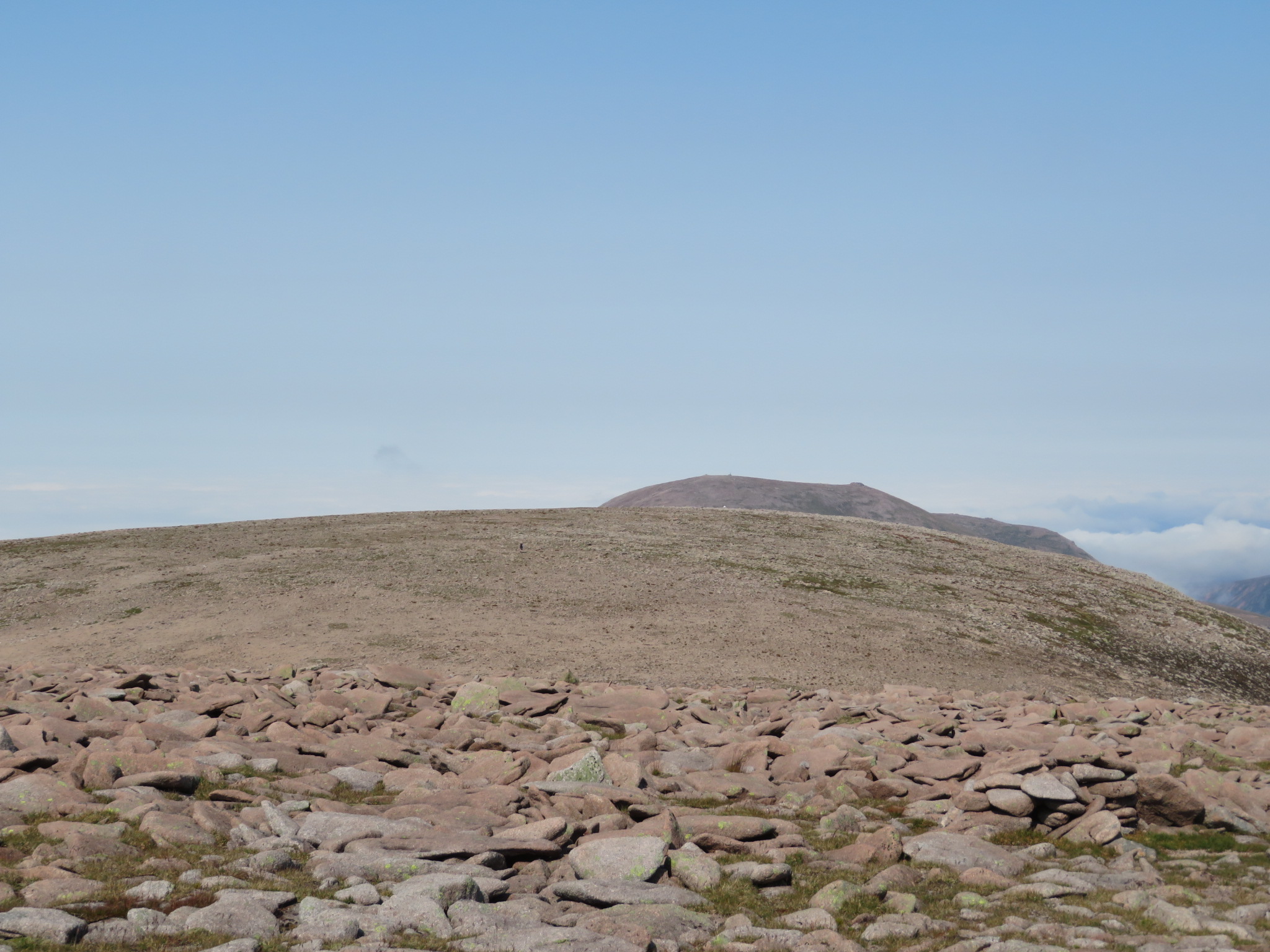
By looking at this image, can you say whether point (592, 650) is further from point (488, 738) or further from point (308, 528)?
point (308, 528)

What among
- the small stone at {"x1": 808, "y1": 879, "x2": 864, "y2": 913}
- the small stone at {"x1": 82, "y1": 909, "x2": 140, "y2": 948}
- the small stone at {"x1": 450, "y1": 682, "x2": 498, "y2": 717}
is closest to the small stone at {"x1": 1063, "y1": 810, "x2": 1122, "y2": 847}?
the small stone at {"x1": 808, "y1": 879, "x2": 864, "y2": 913}

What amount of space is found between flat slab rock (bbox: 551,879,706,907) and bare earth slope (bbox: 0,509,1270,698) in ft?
81.8

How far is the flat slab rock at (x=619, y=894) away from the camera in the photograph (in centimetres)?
1072

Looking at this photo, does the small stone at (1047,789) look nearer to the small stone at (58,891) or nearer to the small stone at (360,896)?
the small stone at (360,896)

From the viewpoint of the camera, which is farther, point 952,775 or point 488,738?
point 488,738

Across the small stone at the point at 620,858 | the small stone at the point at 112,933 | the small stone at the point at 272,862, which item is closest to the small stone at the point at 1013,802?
the small stone at the point at 620,858

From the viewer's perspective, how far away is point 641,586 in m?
52.7

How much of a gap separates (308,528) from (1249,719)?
58747 mm

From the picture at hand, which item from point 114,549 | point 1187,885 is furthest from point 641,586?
point 1187,885

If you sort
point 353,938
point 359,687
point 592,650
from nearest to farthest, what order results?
point 353,938 < point 359,687 < point 592,650

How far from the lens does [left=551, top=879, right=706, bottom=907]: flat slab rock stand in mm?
10719

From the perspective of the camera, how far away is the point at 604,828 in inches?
531

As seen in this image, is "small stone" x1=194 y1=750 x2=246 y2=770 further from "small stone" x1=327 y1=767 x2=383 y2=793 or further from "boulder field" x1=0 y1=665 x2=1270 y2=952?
"small stone" x1=327 y1=767 x2=383 y2=793

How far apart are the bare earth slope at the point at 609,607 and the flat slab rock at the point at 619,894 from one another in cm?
2492
